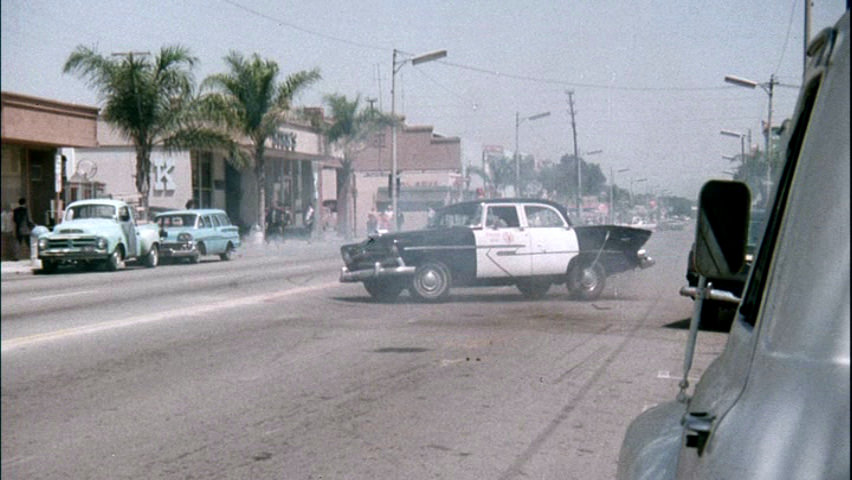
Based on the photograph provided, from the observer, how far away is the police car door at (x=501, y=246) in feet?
49.6

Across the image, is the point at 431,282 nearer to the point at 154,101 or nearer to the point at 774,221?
the point at 154,101

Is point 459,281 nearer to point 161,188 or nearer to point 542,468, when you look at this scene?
point 542,468

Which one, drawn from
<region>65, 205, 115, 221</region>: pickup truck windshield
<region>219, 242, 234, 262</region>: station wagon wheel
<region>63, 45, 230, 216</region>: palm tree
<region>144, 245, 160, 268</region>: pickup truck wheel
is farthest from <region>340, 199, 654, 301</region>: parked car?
<region>219, 242, 234, 262</region>: station wagon wheel

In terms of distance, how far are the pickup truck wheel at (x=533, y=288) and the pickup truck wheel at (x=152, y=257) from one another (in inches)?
340

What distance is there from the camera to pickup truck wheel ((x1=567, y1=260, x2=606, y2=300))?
50.6 ft

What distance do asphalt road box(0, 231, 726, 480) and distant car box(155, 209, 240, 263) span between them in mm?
7996

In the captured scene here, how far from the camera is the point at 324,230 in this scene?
23.4 metres

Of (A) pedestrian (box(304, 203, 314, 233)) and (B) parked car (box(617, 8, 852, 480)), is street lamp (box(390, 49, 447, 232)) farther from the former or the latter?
(B) parked car (box(617, 8, 852, 480))

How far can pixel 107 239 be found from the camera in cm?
1712

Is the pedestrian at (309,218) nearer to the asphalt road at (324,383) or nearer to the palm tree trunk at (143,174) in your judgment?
the palm tree trunk at (143,174)

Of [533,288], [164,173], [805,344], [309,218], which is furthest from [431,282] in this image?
[805,344]

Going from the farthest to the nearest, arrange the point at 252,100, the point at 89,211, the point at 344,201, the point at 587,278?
the point at 344,201 < the point at 89,211 < the point at 587,278 < the point at 252,100

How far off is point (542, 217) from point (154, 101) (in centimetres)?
724

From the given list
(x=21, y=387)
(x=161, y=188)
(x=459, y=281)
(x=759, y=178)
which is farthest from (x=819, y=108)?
(x=161, y=188)
